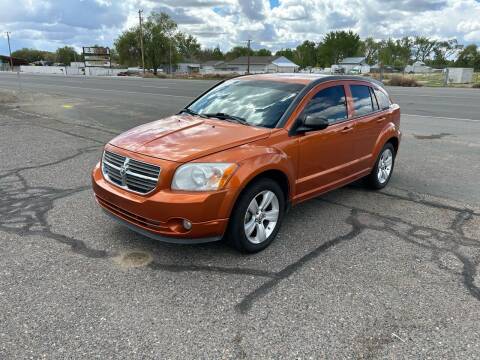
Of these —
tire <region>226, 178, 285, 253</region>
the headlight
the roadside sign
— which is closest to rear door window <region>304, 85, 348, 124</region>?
tire <region>226, 178, 285, 253</region>

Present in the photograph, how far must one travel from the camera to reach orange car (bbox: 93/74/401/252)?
3.51 meters

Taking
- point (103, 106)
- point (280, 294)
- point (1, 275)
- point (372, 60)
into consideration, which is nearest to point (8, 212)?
point (1, 275)

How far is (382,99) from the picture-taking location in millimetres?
5973

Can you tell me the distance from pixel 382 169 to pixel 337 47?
5165 inches

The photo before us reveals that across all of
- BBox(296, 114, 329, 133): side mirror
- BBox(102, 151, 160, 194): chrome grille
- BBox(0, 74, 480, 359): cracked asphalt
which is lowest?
BBox(0, 74, 480, 359): cracked asphalt

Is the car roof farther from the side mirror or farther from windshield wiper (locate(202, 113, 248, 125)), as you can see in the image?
windshield wiper (locate(202, 113, 248, 125))

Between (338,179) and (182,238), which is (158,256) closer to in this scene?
(182,238)

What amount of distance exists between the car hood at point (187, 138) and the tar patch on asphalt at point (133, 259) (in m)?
0.96

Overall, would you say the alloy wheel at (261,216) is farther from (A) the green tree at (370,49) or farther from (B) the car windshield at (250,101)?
(A) the green tree at (370,49)

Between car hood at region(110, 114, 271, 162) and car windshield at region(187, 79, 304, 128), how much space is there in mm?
225

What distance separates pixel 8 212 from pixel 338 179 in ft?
13.0

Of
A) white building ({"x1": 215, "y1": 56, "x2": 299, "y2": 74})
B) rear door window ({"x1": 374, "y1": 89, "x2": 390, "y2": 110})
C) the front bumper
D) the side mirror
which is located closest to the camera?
the front bumper

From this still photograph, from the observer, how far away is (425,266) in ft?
12.6

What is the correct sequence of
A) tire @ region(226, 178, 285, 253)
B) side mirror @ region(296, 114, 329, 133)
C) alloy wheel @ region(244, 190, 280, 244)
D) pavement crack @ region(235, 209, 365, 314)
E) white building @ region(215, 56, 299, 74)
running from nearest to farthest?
pavement crack @ region(235, 209, 365, 314) → tire @ region(226, 178, 285, 253) → alloy wheel @ region(244, 190, 280, 244) → side mirror @ region(296, 114, 329, 133) → white building @ region(215, 56, 299, 74)
